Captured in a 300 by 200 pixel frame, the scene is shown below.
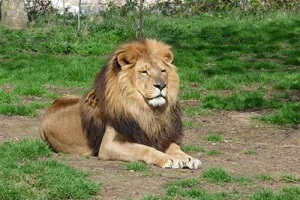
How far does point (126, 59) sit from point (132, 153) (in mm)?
975

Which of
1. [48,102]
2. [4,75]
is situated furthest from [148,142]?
[4,75]

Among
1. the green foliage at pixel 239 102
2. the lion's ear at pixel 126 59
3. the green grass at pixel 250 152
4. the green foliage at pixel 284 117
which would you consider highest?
the lion's ear at pixel 126 59

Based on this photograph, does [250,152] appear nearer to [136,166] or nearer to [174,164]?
[174,164]

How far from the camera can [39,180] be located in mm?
6457

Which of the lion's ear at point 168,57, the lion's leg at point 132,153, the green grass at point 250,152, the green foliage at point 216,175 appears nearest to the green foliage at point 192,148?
the green grass at point 250,152

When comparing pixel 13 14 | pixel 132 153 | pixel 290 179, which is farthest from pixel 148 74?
pixel 13 14

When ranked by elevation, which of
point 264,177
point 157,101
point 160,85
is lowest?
point 264,177

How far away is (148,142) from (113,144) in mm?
360

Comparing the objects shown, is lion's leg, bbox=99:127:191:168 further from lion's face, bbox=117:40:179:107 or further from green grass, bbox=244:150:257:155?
green grass, bbox=244:150:257:155

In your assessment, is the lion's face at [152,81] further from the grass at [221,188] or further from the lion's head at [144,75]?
the grass at [221,188]

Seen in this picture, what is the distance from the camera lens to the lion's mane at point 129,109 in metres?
7.65

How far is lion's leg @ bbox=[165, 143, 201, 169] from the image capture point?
7.41m

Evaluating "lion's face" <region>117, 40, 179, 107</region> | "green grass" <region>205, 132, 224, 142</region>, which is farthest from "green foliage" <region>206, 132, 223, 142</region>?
"lion's face" <region>117, 40, 179, 107</region>

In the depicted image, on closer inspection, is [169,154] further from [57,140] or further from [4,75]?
[4,75]
